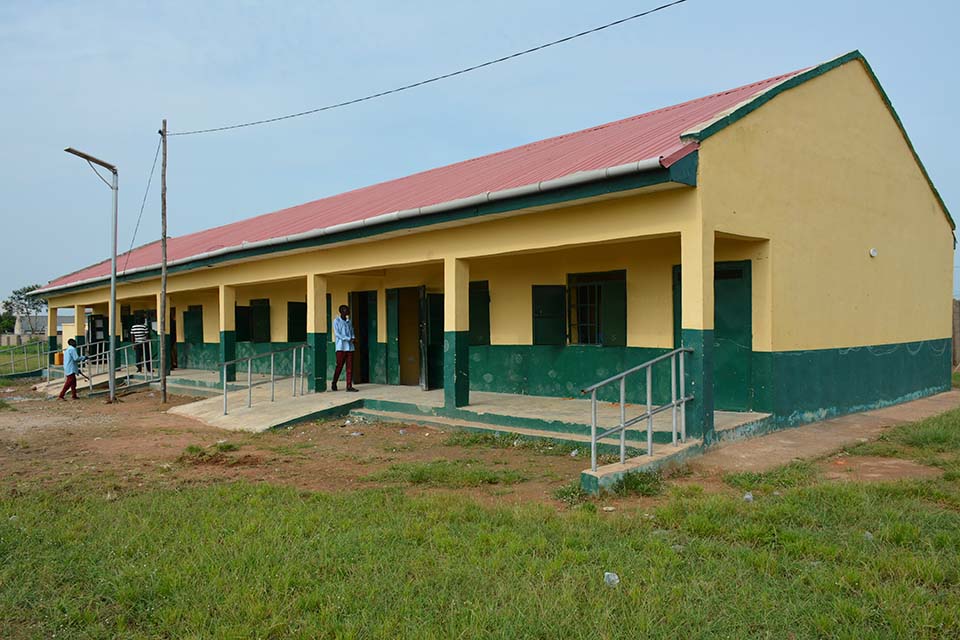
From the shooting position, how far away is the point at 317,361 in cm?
1230

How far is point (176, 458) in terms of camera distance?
791cm

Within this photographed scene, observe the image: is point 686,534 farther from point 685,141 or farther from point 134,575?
point 685,141

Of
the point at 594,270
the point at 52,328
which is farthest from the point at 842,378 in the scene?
the point at 52,328

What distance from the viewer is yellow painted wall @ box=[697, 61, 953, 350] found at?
24.9 feet

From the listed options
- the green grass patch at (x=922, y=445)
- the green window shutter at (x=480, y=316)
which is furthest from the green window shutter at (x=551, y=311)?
the green grass patch at (x=922, y=445)

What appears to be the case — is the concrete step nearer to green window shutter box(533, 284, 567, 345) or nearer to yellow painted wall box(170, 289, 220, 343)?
green window shutter box(533, 284, 567, 345)

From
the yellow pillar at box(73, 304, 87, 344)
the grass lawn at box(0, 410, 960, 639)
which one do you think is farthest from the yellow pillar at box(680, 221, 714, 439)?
the yellow pillar at box(73, 304, 87, 344)

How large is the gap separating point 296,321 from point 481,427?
848 cm

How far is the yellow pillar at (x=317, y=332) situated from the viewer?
12273 mm

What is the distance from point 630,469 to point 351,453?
3527 mm

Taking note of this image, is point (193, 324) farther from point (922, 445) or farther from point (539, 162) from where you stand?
point (922, 445)

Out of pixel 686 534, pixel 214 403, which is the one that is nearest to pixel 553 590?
pixel 686 534

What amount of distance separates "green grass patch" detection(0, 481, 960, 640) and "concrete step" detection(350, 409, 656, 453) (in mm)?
2138

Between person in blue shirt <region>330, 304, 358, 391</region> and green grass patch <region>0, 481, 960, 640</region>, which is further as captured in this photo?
person in blue shirt <region>330, 304, 358, 391</region>
